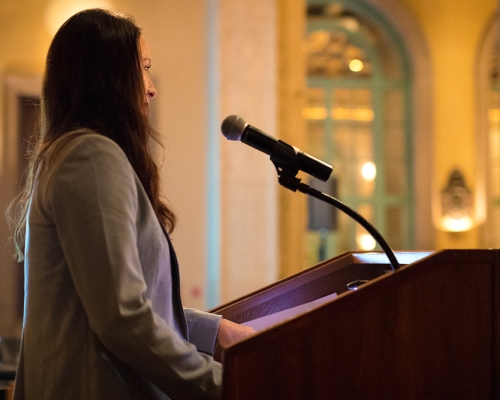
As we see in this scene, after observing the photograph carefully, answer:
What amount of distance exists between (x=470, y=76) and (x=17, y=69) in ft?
18.3

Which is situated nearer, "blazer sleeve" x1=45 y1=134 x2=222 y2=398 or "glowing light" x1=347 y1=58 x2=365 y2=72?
"blazer sleeve" x1=45 y1=134 x2=222 y2=398

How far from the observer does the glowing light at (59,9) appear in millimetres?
5207

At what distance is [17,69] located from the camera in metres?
5.11

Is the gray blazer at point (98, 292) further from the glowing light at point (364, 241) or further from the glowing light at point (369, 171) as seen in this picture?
the glowing light at point (369, 171)

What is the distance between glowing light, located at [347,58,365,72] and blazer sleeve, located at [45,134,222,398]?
7838mm

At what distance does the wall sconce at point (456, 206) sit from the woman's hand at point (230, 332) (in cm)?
728

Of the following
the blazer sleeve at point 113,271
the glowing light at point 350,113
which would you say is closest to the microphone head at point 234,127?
the blazer sleeve at point 113,271

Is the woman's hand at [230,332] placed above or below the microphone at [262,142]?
below

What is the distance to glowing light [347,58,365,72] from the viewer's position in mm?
8633

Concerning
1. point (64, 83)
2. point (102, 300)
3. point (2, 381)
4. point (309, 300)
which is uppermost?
point (64, 83)

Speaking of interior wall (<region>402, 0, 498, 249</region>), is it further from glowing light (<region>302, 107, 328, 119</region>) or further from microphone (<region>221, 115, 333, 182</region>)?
microphone (<region>221, 115, 333, 182</region>)

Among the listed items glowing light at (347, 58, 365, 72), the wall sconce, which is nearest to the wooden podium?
the wall sconce

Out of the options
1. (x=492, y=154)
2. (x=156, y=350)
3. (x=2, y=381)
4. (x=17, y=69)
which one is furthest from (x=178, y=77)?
(x=492, y=154)

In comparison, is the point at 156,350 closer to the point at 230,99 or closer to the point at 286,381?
the point at 286,381
